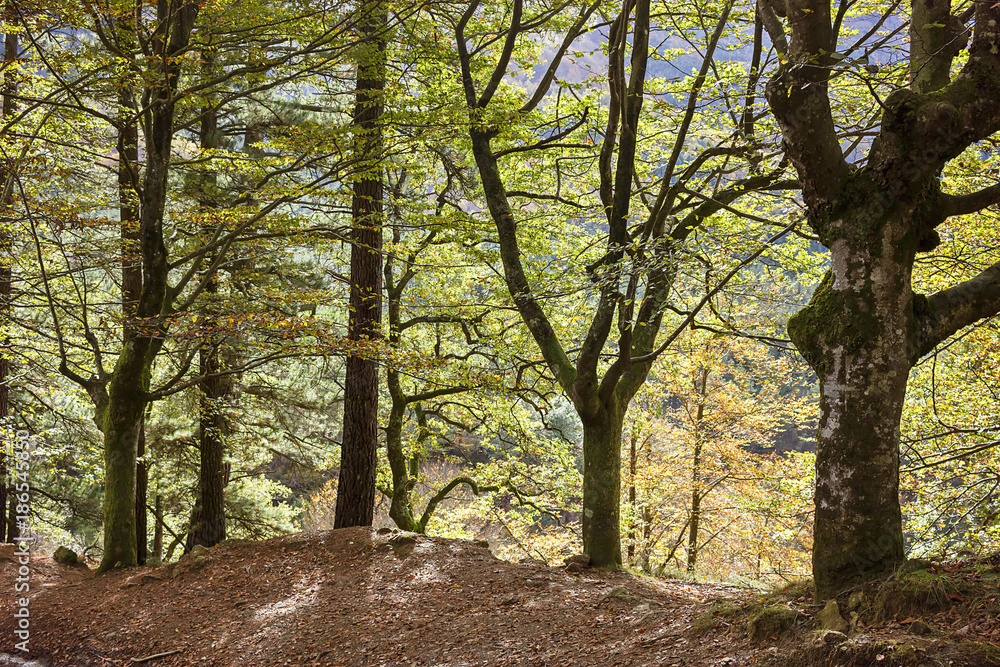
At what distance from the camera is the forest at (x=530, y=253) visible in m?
3.34

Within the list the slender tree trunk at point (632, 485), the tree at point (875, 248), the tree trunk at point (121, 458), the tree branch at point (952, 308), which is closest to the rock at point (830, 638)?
the tree at point (875, 248)

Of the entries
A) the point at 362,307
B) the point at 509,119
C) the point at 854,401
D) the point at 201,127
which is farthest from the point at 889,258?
the point at 201,127

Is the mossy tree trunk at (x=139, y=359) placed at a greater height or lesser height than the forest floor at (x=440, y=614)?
greater

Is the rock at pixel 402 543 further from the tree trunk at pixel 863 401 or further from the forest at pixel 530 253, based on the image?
the tree trunk at pixel 863 401

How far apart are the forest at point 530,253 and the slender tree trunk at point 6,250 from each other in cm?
11

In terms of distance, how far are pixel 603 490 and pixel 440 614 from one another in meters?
2.10

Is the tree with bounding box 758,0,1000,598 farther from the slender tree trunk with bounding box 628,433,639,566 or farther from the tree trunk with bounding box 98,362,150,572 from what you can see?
the slender tree trunk with bounding box 628,433,639,566

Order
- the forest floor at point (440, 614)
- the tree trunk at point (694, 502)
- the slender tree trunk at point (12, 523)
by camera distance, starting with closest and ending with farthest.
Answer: the forest floor at point (440, 614), the slender tree trunk at point (12, 523), the tree trunk at point (694, 502)

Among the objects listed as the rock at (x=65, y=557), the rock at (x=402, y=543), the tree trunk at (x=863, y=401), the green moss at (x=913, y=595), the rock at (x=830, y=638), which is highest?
the tree trunk at (x=863, y=401)

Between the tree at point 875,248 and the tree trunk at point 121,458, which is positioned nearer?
the tree at point 875,248

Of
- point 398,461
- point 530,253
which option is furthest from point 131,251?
point 530,253

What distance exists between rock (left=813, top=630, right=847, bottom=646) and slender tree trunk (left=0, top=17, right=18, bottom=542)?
748 cm

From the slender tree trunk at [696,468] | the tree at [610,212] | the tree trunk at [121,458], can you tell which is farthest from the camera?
the slender tree trunk at [696,468]

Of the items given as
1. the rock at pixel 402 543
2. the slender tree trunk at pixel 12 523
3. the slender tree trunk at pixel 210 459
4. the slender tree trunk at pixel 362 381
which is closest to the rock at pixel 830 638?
the rock at pixel 402 543
